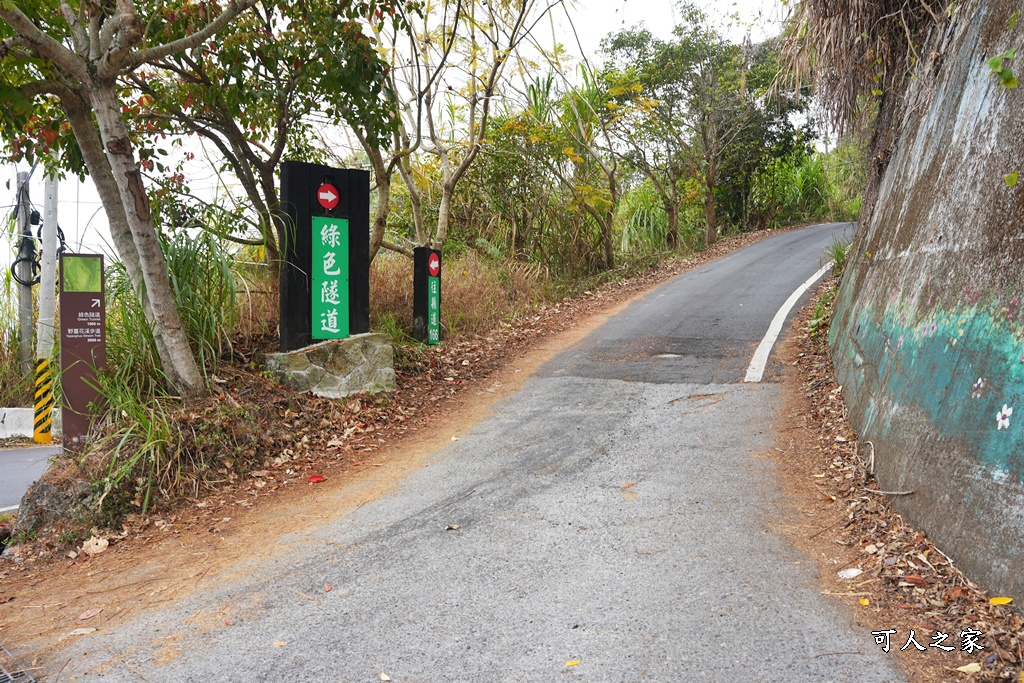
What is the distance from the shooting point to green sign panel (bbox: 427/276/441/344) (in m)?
9.75

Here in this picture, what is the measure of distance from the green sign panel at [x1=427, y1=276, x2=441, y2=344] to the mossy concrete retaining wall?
209 inches

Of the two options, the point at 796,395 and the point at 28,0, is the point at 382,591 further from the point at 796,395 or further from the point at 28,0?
the point at 28,0

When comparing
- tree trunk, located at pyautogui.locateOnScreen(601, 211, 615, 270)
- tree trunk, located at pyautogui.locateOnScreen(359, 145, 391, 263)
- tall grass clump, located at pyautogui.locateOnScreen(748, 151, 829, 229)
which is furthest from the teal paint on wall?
tall grass clump, located at pyautogui.locateOnScreen(748, 151, 829, 229)

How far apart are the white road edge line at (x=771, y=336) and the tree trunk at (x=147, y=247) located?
19.0 feet

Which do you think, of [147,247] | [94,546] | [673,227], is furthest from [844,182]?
[94,546]

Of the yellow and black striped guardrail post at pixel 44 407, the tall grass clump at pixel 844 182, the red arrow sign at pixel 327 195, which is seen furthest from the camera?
the tall grass clump at pixel 844 182

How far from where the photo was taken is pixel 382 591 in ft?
13.4

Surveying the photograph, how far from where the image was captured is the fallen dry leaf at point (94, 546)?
512 centimetres

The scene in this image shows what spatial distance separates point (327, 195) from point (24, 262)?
778cm

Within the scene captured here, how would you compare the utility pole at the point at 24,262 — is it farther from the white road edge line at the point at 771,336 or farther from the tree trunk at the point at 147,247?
the white road edge line at the point at 771,336

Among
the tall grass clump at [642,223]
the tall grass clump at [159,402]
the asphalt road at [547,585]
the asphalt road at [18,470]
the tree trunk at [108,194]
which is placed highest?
the tall grass clump at [642,223]

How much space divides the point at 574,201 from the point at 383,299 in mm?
5969

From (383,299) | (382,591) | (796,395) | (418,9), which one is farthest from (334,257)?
Answer: (796,395)

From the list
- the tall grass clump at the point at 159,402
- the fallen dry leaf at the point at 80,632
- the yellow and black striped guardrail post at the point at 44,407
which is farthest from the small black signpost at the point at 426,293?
the fallen dry leaf at the point at 80,632
